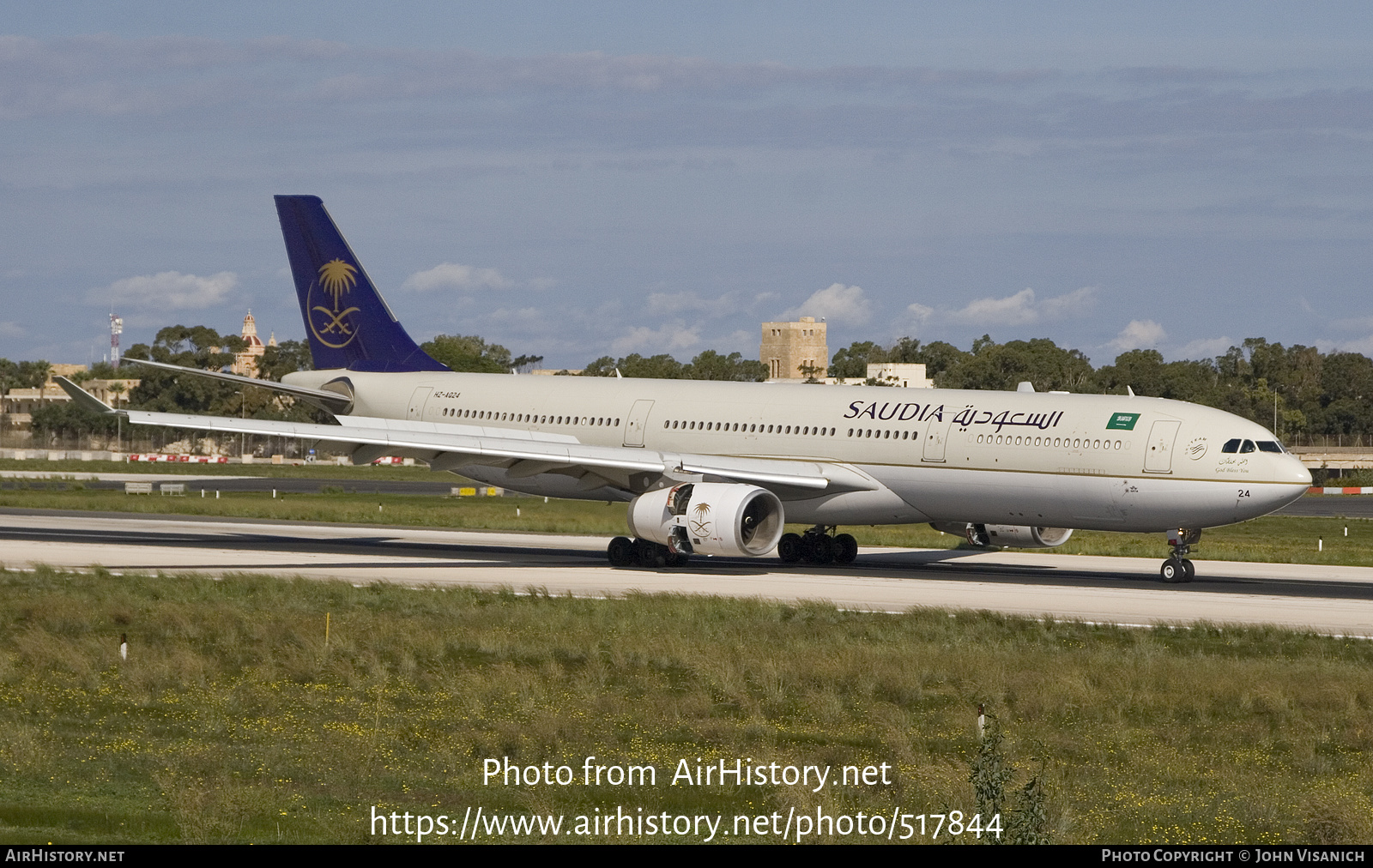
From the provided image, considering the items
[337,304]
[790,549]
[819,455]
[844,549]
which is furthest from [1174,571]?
[337,304]

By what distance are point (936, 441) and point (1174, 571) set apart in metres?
6.05

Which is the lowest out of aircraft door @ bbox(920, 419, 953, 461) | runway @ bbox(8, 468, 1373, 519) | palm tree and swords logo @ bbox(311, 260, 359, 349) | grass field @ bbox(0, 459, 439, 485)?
grass field @ bbox(0, 459, 439, 485)

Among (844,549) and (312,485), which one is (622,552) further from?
(312,485)

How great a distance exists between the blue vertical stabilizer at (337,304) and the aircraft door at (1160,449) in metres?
21.1

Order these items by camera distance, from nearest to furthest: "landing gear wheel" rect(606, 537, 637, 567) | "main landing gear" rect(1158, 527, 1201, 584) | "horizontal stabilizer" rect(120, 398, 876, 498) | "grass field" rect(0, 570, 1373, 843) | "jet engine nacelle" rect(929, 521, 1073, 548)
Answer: "grass field" rect(0, 570, 1373, 843) → "main landing gear" rect(1158, 527, 1201, 584) → "horizontal stabilizer" rect(120, 398, 876, 498) → "landing gear wheel" rect(606, 537, 637, 567) → "jet engine nacelle" rect(929, 521, 1073, 548)

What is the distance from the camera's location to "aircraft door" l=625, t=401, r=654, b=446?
1665 inches

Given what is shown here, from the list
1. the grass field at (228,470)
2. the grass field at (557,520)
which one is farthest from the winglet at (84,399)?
the grass field at (228,470)

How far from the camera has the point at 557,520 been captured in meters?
55.2

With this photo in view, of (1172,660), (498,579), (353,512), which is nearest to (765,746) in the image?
(1172,660)

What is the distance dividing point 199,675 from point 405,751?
5497 millimetres

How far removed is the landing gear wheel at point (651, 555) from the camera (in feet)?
129

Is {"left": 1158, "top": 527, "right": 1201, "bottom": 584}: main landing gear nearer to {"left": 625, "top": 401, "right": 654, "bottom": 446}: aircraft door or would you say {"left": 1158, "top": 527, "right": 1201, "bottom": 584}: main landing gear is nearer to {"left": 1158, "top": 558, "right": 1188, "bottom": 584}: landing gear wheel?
{"left": 1158, "top": 558, "right": 1188, "bottom": 584}: landing gear wheel

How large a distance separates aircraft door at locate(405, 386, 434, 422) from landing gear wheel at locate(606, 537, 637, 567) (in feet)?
28.4

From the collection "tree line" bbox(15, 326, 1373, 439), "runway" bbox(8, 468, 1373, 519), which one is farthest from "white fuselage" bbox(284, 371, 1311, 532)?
"tree line" bbox(15, 326, 1373, 439)
